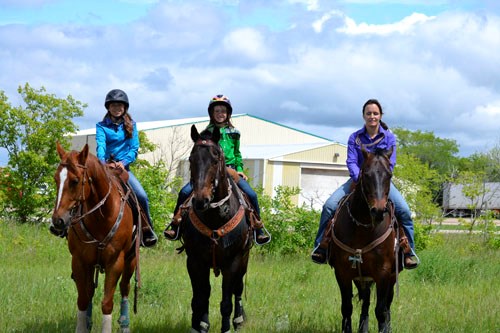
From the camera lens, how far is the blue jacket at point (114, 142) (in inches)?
333

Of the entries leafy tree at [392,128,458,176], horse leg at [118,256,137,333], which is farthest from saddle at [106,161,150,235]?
leafy tree at [392,128,458,176]

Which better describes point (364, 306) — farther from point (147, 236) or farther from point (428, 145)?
point (428, 145)

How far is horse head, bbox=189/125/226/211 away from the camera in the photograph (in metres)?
6.60

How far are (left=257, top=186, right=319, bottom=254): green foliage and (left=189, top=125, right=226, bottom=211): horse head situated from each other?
8.58m

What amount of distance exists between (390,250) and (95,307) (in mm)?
4471

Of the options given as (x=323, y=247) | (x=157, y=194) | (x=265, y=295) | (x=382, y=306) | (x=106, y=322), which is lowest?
(x=265, y=295)

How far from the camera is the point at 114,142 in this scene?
8.59 metres

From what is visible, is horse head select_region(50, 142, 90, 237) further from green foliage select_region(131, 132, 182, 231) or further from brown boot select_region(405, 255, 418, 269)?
green foliage select_region(131, 132, 182, 231)

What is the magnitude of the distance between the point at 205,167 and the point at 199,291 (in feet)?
5.75

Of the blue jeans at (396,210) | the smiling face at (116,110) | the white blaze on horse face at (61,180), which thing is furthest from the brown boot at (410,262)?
the white blaze on horse face at (61,180)

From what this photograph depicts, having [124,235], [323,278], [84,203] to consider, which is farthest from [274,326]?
[323,278]

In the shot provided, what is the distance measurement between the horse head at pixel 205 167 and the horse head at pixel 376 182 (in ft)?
5.29

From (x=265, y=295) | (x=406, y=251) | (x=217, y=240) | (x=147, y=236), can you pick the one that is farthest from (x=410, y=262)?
(x=147, y=236)

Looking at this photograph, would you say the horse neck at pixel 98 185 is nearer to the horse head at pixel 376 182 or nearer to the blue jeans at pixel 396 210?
the blue jeans at pixel 396 210
